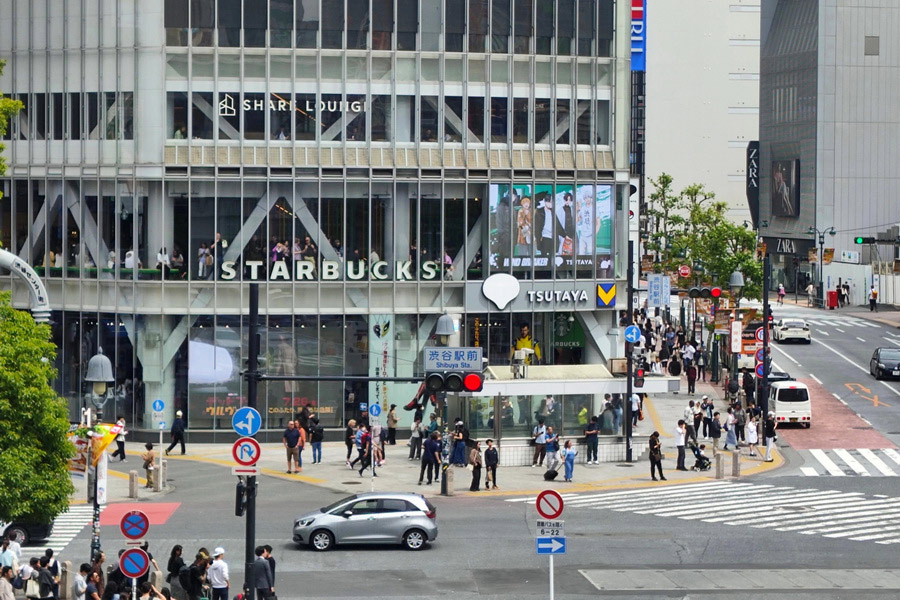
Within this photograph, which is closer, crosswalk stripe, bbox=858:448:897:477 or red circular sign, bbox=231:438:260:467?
red circular sign, bbox=231:438:260:467

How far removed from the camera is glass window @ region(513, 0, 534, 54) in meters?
61.3

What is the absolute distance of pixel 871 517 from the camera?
44594mm

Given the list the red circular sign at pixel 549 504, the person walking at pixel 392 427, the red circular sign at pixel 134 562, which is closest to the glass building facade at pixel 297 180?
the person walking at pixel 392 427

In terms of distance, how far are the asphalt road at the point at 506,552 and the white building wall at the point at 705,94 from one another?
132587 mm

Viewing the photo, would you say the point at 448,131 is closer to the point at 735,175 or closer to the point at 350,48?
the point at 350,48

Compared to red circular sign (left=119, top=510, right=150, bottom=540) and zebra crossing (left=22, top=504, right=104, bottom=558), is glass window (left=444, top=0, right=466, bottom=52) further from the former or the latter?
red circular sign (left=119, top=510, right=150, bottom=540)

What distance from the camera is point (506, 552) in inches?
1550

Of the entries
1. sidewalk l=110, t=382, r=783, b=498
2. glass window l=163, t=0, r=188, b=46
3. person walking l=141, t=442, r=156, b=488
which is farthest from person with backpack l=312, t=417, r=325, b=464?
glass window l=163, t=0, r=188, b=46

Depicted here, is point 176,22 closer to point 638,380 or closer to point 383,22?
point 383,22

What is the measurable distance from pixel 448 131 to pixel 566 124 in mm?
4616

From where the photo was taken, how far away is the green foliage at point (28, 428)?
34.2 meters

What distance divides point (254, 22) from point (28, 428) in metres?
27.1

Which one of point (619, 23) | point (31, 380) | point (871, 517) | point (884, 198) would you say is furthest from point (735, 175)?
point (31, 380)

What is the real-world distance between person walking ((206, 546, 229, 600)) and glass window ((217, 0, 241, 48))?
2989cm
